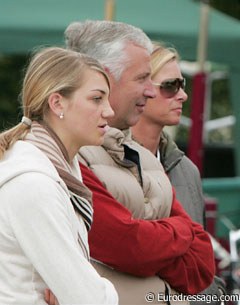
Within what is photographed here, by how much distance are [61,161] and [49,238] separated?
0.34 metres

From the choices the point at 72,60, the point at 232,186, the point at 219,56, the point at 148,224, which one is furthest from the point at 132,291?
the point at 219,56

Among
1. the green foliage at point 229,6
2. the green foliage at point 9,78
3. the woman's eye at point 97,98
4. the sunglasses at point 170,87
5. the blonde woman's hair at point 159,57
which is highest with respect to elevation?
the woman's eye at point 97,98

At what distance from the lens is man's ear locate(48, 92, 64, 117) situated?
356cm

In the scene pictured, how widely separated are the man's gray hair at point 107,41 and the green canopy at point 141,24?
5812mm

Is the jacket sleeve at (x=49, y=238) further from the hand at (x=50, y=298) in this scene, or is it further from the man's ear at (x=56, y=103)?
the man's ear at (x=56, y=103)

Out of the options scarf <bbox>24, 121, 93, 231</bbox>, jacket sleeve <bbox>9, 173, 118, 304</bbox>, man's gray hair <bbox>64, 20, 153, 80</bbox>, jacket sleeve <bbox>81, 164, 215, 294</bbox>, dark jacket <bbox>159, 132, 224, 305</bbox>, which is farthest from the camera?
dark jacket <bbox>159, 132, 224, 305</bbox>

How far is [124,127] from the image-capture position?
4.48m

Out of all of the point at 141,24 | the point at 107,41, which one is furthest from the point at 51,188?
the point at 141,24

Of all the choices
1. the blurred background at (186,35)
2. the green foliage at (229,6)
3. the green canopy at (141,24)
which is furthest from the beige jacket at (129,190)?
the green foliage at (229,6)

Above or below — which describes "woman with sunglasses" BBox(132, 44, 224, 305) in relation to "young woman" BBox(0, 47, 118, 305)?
below

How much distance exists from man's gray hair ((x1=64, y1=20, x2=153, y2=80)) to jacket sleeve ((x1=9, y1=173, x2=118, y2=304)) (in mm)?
1207

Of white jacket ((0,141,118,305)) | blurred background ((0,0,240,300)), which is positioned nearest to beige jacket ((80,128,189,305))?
white jacket ((0,141,118,305))

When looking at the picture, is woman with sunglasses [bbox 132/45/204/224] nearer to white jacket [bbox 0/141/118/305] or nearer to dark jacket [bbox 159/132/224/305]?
dark jacket [bbox 159/132/224/305]

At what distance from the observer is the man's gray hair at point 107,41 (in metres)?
4.43
